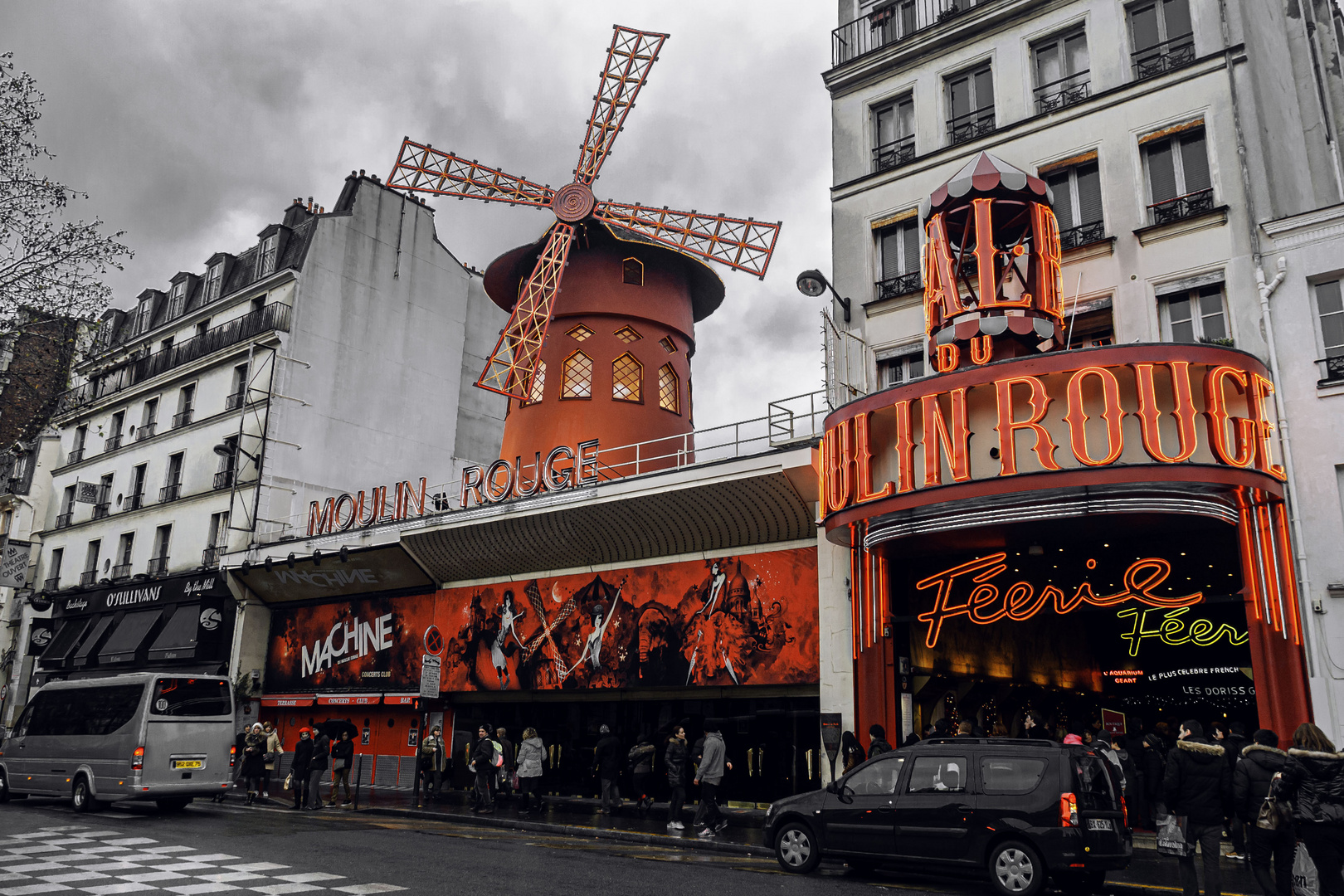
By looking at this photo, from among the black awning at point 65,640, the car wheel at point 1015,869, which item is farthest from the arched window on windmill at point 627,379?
the black awning at point 65,640

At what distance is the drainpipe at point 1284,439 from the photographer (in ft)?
39.6

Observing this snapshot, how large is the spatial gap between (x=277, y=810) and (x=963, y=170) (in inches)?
573

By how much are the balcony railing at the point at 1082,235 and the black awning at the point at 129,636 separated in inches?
1007

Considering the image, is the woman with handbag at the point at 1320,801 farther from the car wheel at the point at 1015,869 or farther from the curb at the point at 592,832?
the curb at the point at 592,832

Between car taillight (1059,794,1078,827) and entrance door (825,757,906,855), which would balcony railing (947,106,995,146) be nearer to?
entrance door (825,757,906,855)

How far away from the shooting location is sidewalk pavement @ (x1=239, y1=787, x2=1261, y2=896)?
955 centimetres

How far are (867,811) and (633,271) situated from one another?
1718 cm

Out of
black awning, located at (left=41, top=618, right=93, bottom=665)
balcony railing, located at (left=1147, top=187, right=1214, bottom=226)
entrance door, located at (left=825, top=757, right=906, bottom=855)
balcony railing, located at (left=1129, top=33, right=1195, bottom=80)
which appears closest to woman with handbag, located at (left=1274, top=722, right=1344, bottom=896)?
entrance door, located at (left=825, top=757, right=906, bottom=855)

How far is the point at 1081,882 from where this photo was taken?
8625 millimetres

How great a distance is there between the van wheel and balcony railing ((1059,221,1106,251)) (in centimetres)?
1676

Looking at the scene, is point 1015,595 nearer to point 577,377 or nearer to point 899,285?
point 899,285

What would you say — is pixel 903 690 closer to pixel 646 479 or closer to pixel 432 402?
pixel 646 479

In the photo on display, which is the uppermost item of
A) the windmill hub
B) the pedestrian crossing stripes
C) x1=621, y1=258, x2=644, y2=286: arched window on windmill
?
the windmill hub

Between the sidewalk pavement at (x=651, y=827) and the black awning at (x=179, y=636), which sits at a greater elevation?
the black awning at (x=179, y=636)
